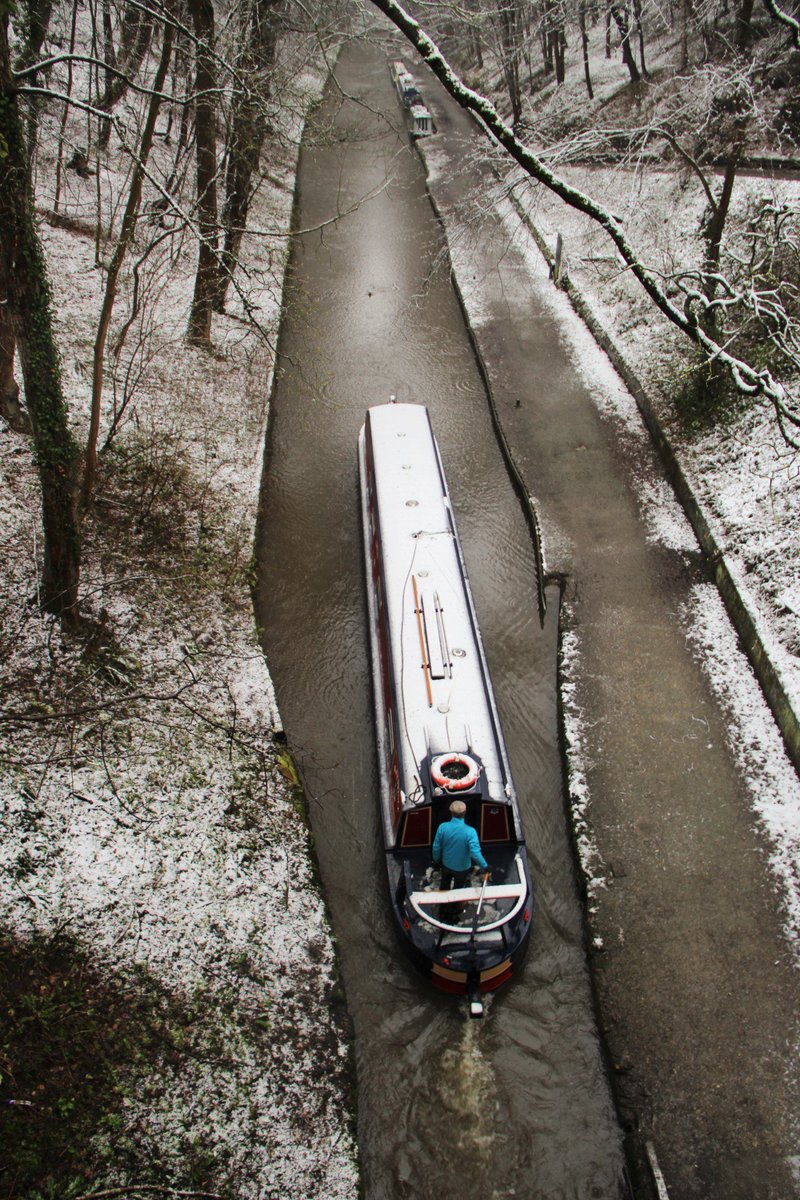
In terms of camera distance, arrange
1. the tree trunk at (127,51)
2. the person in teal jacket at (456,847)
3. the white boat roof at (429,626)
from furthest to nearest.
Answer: the tree trunk at (127,51) → the white boat roof at (429,626) → the person in teal jacket at (456,847)

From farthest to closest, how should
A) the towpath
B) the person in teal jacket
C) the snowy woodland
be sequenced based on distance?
the person in teal jacket < the towpath < the snowy woodland

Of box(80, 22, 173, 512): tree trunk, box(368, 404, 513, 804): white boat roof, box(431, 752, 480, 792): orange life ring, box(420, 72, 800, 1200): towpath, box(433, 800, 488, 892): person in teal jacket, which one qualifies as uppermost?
box(80, 22, 173, 512): tree trunk

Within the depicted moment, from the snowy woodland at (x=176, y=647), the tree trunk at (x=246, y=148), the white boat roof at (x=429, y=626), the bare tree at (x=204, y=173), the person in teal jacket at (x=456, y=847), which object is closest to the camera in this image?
the snowy woodland at (x=176, y=647)

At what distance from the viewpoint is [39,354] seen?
9.40 metres

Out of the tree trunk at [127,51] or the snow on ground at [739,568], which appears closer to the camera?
the snow on ground at [739,568]

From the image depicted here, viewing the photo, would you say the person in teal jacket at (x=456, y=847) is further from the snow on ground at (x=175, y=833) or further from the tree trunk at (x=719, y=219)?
the tree trunk at (x=719, y=219)

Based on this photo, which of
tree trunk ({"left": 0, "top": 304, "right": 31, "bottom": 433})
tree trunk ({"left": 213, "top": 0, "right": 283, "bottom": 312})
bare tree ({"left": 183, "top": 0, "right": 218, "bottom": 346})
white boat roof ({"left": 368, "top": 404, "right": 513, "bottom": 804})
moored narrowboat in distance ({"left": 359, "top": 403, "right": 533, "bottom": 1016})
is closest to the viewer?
moored narrowboat in distance ({"left": 359, "top": 403, "right": 533, "bottom": 1016})

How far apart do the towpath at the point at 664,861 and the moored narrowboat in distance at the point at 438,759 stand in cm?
143

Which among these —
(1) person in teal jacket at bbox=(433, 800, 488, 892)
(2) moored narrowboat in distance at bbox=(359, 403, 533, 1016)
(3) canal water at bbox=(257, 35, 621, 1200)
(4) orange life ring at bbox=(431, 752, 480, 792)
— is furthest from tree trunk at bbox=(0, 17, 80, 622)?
(1) person in teal jacket at bbox=(433, 800, 488, 892)

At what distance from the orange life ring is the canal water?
6.54 feet

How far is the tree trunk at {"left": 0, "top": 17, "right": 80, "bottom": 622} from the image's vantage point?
326 inches

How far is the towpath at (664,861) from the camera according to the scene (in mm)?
7516

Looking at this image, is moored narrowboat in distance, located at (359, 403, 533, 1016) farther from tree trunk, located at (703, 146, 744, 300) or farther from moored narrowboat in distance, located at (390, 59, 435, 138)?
moored narrowboat in distance, located at (390, 59, 435, 138)

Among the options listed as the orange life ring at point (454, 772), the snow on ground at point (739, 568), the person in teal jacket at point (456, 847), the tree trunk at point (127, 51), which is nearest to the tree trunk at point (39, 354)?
the orange life ring at point (454, 772)
